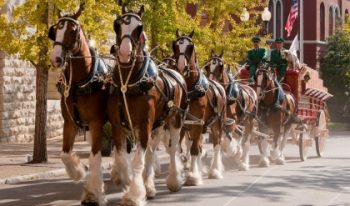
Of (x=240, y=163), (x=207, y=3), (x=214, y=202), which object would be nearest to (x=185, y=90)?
(x=214, y=202)

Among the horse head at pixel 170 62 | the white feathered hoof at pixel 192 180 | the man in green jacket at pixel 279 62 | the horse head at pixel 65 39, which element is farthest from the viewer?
the man in green jacket at pixel 279 62

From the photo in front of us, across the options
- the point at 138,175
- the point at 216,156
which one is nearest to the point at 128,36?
the point at 138,175

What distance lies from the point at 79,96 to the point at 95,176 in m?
1.19

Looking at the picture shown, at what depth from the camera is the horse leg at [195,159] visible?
1299 cm

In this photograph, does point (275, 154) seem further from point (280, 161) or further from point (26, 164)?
point (26, 164)

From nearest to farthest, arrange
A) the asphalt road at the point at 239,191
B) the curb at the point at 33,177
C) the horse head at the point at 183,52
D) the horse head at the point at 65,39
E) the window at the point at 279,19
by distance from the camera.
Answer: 1. the horse head at the point at 65,39
2. the asphalt road at the point at 239,191
3. the horse head at the point at 183,52
4. the curb at the point at 33,177
5. the window at the point at 279,19

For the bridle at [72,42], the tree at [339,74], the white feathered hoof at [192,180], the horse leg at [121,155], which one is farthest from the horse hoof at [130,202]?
the tree at [339,74]

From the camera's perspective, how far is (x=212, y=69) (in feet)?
51.3

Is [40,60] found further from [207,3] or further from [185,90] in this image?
[207,3]

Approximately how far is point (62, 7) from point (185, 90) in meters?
4.61

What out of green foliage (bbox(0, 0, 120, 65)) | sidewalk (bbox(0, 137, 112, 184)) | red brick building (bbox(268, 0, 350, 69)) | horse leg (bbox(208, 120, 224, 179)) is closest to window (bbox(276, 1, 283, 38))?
red brick building (bbox(268, 0, 350, 69))

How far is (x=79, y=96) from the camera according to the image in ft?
34.4

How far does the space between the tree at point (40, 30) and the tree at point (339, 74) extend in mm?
32477

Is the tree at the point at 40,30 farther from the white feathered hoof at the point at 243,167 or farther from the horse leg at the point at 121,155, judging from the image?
the horse leg at the point at 121,155
